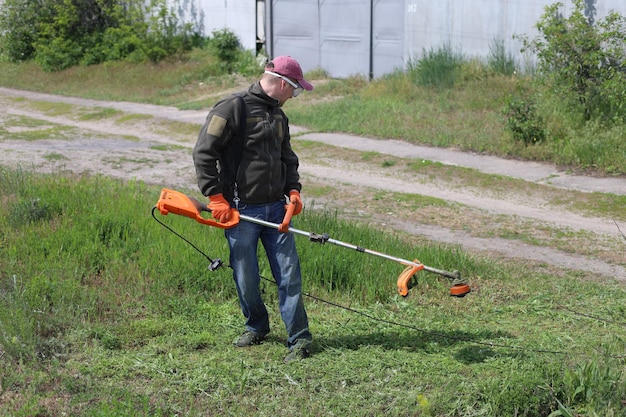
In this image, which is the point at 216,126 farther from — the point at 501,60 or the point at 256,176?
the point at 501,60

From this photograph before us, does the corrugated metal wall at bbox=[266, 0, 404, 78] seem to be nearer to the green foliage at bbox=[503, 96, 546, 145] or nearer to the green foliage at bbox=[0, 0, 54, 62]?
the green foliage at bbox=[503, 96, 546, 145]

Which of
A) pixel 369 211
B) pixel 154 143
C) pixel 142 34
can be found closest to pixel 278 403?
pixel 369 211

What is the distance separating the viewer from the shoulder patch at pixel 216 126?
470 centimetres

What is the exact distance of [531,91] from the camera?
13.7 metres

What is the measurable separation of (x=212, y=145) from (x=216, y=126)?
0.11 m

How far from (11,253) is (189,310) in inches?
70.3

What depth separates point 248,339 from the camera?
5219 millimetres

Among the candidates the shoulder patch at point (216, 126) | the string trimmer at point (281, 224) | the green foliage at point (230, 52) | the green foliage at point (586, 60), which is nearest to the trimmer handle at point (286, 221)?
the string trimmer at point (281, 224)

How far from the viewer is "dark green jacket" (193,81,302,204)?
186 inches

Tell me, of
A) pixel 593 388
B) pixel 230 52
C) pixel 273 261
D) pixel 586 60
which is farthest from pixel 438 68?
pixel 593 388

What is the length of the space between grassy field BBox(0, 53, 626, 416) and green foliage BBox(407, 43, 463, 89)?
8.17 meters

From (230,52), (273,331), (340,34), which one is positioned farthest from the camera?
(230,52)

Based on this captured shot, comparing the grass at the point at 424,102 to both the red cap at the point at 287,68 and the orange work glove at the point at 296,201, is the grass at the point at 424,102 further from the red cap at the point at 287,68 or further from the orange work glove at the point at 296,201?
the red cap at the point at 287,68

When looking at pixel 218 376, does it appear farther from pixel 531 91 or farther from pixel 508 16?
pixel 508 16
